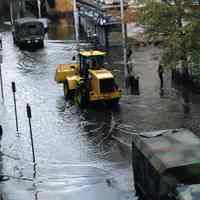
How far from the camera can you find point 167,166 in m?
15.4

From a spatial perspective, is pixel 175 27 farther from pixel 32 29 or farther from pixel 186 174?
pixel 32 29

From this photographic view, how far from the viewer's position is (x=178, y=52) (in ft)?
94.5

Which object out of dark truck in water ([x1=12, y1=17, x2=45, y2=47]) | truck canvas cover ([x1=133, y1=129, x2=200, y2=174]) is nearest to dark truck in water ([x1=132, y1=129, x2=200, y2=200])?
truck canvas cover ([x1=133, y1=129, x2=200, y2=174])

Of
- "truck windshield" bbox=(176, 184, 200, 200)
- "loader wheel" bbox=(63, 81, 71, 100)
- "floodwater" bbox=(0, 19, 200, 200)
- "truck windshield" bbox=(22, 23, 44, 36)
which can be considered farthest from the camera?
"truck windshield" bbox=(22, 23, 44, 36)

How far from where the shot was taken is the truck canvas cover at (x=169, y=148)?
1559cm

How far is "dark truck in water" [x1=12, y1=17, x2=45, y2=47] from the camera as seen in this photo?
173 ft

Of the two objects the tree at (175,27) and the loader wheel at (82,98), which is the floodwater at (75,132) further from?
the tree at (175,27)

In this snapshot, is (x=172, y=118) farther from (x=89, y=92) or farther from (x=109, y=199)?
(x=109, y=199)


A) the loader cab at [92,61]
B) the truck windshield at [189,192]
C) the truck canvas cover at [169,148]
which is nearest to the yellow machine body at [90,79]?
the loader cab at [92,61]

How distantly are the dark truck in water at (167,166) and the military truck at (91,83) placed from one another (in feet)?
36.7

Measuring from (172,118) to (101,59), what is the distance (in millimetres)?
5551

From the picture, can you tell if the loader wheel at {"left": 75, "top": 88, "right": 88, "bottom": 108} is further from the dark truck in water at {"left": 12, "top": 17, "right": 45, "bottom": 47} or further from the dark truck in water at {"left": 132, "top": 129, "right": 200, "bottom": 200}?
the dark truck in water at {"left": 12, "top": 17, "right": 45, "bottom": 47}

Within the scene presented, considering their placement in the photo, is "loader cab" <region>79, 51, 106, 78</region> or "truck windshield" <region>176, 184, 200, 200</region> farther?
"loader cab" <region>79, 51, 106, 78</region>

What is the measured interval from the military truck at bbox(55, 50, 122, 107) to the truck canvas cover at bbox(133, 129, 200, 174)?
36.7 feet
